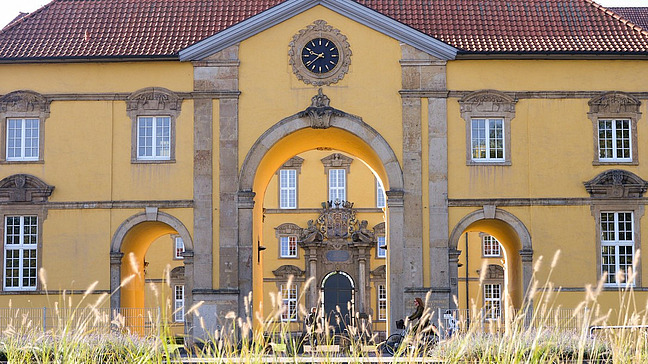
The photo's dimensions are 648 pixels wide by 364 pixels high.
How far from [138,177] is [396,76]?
8196 millimetres

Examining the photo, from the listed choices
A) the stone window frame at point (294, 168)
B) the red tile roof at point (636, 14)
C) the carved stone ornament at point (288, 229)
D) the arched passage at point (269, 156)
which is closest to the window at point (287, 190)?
the stone window frame at point (294, 168)

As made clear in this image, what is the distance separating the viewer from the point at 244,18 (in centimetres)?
3219

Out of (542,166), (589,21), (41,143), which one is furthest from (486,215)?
(41,143)

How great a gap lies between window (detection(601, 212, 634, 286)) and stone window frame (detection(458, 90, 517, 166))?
3398mm

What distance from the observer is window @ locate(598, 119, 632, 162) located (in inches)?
1196

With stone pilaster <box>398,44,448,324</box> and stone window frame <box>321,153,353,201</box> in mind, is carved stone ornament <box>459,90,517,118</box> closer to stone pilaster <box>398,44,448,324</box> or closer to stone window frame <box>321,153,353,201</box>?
stone pilaster <box>398,44,448,324</box>

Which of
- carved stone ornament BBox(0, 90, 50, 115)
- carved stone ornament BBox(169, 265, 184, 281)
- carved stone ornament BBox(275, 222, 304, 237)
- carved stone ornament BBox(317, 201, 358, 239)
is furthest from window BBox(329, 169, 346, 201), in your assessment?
carved stone ornament BBox(0, 90, 50, 115)

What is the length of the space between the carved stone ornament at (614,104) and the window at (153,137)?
41.1 feet

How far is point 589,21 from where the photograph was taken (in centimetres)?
3161

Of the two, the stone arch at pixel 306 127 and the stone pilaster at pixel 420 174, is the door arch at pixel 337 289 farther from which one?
the stone arch at pixel 306 127

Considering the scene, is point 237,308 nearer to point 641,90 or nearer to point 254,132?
point 254,132

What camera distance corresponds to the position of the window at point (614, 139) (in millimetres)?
30375

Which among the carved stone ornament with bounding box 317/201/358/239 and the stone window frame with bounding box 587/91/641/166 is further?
the carved stone ornament with bounding box 317/201/358/239

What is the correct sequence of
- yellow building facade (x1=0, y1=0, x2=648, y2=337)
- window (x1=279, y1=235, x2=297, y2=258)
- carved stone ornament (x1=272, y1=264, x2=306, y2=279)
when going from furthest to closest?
1. window (x1=279, y1=235, x2=297, y2=258)
2. carved stone ornament (x1=272, y1=264, x2=306, y2=279)
3. yellow building facade (x1=0, y1=0, x2=648, y2=337)
